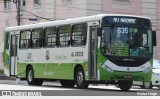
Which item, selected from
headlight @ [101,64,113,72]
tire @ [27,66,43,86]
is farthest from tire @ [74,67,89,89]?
tire @ [27,66,43,86]

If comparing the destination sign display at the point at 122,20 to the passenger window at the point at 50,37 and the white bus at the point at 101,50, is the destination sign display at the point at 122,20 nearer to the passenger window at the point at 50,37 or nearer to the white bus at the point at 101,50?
the white bus at the point at 101,50

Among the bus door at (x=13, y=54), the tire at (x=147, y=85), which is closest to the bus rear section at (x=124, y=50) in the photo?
the tire at (x=147, y=85)

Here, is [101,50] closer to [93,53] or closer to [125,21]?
[93,53]

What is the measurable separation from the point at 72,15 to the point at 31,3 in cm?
635

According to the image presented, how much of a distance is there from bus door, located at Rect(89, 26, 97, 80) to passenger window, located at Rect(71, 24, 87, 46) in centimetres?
43

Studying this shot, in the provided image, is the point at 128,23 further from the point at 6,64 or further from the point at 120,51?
the point at 6,64

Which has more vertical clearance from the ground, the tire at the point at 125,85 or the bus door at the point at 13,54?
the bus door at the point at 13,54

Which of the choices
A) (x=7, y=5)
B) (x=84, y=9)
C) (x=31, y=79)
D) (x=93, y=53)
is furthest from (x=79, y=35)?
(x=7, y=5)

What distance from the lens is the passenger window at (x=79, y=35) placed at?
2469 cm

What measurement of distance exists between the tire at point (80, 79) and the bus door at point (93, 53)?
51 cm

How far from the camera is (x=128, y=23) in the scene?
2423 centimetres

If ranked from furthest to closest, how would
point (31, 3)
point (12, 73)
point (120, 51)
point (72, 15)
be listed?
point (31, 3), point (72, 15), point (12, 73), point (120, 51)

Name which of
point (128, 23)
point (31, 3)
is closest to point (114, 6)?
point (31, 3)

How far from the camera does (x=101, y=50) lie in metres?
23.6
